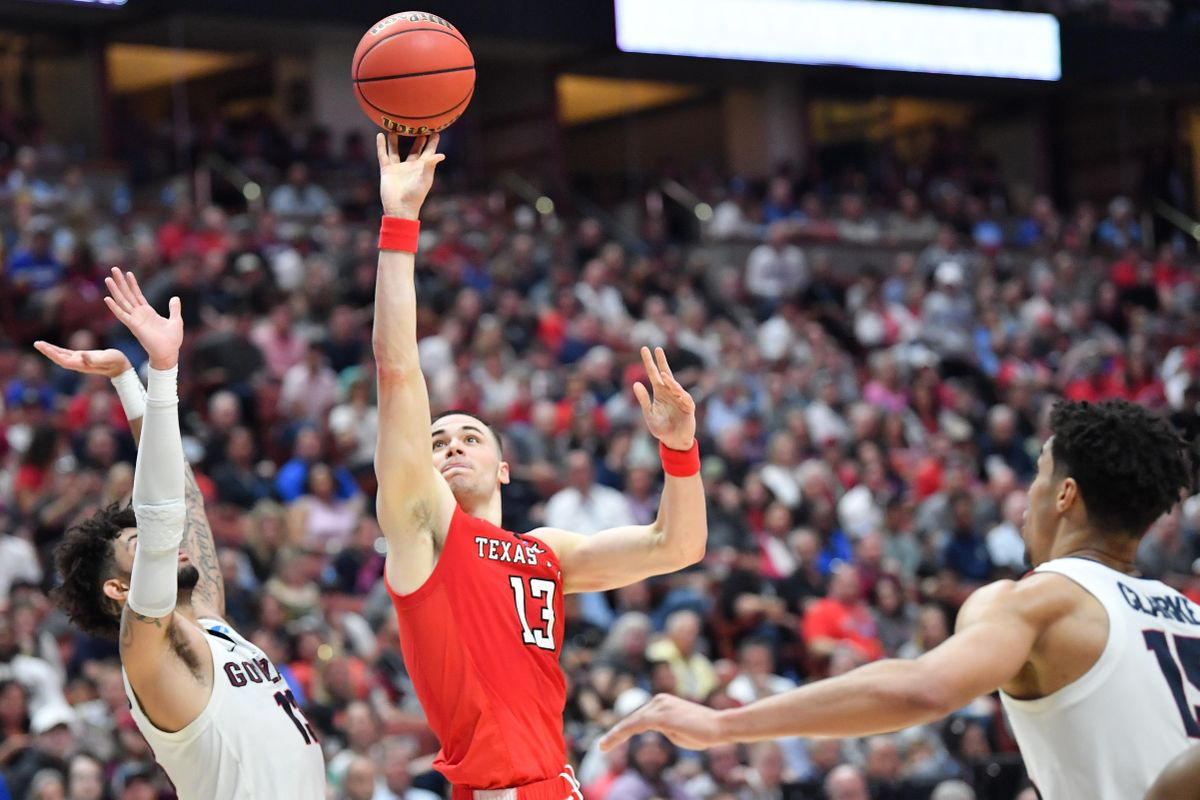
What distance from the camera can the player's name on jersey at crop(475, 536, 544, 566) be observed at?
→ 5.12 m

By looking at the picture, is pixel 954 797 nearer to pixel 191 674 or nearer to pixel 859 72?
pixel 191 674

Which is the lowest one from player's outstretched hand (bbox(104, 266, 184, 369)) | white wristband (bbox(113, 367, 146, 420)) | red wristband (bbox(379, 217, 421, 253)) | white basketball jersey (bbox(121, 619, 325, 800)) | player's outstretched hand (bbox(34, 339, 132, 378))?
white basketball jersey (bbox(121, 619, 325, 800))

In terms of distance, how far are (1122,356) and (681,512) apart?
14594mm

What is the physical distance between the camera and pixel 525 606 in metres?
5.17

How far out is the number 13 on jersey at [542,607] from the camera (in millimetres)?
5129

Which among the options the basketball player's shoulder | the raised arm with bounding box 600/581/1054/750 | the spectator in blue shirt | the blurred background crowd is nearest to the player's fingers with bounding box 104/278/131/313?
the raised arm with bounding box 600/581/1054/750

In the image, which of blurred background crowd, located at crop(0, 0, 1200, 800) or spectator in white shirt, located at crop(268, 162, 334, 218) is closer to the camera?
blurred background crowd, located at crop(0, 0, 1200, 800)

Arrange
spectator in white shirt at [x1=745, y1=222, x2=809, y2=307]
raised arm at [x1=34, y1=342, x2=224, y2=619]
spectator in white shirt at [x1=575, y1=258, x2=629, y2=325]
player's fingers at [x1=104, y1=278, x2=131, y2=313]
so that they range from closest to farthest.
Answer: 1. player's fingers at [x1=104, y1=278, x2=131, y2=313]
2. raised arm at [x1=34, y1=342, x2=224, y2=619]
3. spectator in white shirt at [x1=575, y1=258, x2=629, y2=325]
4. spectator in white shirt at [x1=745, y1=222, x2=809, y2=307]

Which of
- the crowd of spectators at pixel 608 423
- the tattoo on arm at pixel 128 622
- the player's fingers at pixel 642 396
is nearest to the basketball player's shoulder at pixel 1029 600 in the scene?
the player's fingers at pixel 642 396

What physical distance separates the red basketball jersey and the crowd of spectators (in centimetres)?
404

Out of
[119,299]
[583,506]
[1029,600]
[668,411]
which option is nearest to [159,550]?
[119,299]

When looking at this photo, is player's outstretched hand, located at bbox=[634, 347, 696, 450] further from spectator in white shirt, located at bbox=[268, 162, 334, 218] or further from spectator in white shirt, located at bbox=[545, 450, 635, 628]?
spectator in white shirt, located at bbox=[268, 162, 334, 218]

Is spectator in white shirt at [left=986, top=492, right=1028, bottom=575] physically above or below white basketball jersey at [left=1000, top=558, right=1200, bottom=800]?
below

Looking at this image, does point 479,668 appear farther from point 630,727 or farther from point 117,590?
point 630,727
